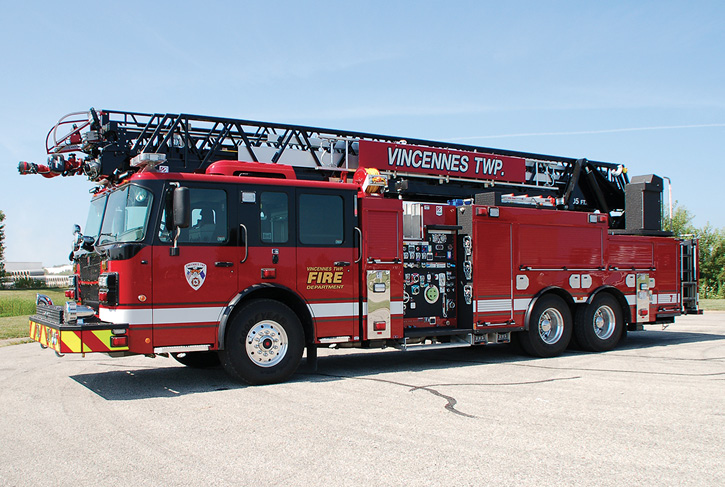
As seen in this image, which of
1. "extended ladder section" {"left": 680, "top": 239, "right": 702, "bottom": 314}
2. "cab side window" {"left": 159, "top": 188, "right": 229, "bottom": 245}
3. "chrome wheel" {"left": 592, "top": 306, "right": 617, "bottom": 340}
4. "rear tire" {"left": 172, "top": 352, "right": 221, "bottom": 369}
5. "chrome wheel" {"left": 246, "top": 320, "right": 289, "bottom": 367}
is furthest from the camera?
"extended ladder section" {"left": 680, "top": 239, "right": 702, "bottom": 314}

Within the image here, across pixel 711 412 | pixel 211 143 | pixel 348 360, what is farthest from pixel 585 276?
pixel 211 143

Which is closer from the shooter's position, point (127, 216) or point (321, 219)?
point (127, 216)

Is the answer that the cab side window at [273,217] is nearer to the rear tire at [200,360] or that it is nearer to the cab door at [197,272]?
the cab door at [197,272]

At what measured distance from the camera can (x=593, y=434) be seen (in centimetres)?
566

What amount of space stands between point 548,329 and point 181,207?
678 cm

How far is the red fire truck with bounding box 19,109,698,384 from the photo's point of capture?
7852 mm

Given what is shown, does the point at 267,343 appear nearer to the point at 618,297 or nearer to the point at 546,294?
the point at 546,294

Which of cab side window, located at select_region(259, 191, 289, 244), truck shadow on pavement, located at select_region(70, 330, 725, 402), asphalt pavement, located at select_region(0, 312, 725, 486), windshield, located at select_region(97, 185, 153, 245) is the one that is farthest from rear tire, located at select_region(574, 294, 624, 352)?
windshield, located at select_region(97, 185, 153, 245)

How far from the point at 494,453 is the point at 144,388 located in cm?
486

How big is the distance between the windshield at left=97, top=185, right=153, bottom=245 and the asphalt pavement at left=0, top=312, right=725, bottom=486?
191 centimetres

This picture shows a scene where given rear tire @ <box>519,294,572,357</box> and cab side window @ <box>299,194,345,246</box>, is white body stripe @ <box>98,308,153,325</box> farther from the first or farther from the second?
rear tire @ <box>519,294,572,357</box>

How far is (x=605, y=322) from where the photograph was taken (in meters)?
12.1

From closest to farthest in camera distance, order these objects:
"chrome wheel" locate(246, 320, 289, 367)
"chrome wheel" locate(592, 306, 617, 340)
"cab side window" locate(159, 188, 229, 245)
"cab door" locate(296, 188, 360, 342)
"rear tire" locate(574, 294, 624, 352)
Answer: "cab side window" locate(159, 188, 229, 245) < "chrome wheel" locate(246, 320, 289, 367) < "cab door" locate(296, 188, 360, 342) < "rear tire" locate(574, 294, 624, 352) < "chrome wheel" locate(592, 306, 617, 340)

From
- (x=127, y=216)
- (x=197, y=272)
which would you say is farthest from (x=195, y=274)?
(x=127, y=216)
